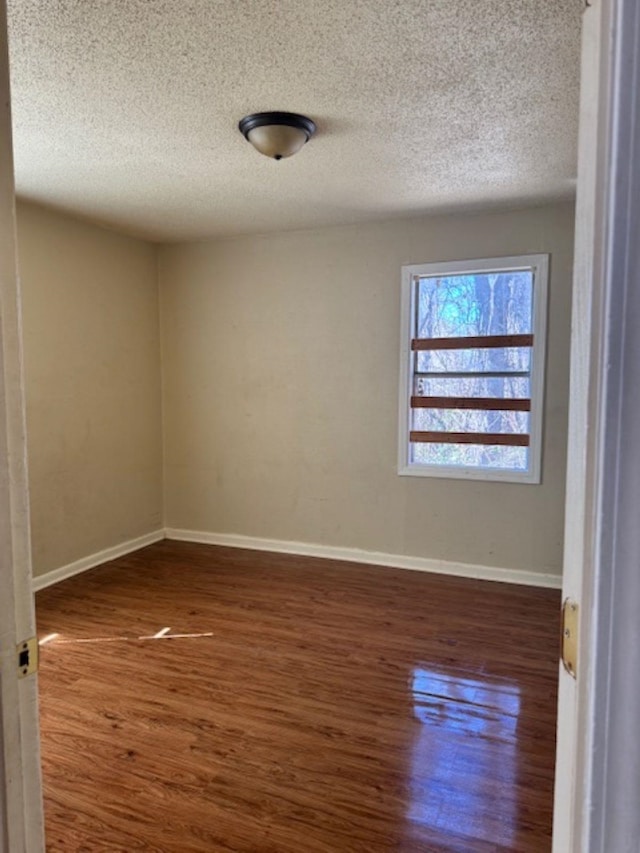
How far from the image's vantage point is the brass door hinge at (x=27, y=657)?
2.77 feet

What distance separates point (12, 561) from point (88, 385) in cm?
342

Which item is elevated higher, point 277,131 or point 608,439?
point 277,131

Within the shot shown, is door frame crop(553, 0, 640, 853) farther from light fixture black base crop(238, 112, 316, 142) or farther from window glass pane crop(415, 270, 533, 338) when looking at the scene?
window glass pane crop(415, 270, 533, 338)

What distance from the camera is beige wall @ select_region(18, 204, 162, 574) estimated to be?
358 cm

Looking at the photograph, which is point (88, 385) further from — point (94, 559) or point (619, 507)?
point (619, 507)

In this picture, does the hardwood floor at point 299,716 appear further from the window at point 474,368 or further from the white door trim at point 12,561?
the white door trim at point 12,561

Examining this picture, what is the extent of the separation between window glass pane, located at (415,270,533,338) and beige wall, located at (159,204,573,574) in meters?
0.17

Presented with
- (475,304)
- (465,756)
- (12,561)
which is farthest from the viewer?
(475,304)

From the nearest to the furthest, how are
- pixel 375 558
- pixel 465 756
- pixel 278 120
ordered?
pixel 465 756 → pixel 278 120 → pixel 375 558

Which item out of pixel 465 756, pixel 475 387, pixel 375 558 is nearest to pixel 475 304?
pixel 475 387

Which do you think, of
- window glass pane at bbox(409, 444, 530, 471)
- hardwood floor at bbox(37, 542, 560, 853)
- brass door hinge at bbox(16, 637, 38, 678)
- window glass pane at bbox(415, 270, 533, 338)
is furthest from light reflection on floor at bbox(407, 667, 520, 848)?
window glass pane at bbox(415, 270, 533, 338)

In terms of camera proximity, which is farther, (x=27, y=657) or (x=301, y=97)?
(x=301, y=97)

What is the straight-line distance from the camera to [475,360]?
149 inches

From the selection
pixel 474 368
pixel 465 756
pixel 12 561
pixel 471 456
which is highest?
pixel 474 368
